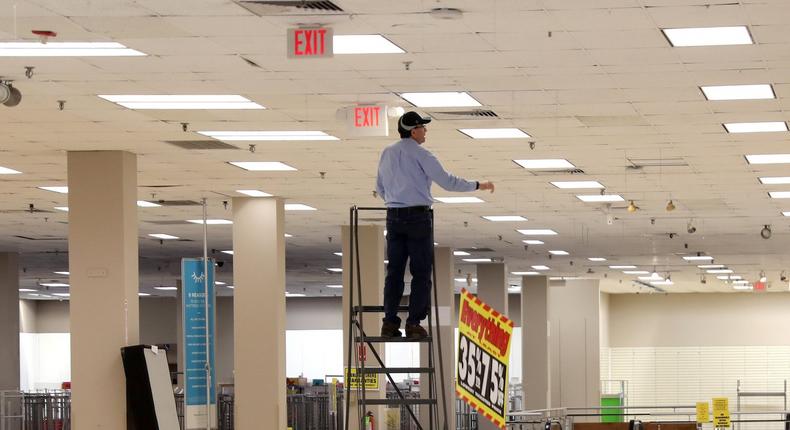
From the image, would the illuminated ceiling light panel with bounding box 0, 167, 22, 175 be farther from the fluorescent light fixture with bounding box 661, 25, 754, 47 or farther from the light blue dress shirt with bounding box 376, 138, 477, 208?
the fluorescent light fixture with bounding box 661, 25, 754, 47

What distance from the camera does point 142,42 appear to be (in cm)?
944

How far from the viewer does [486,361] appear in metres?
7.77

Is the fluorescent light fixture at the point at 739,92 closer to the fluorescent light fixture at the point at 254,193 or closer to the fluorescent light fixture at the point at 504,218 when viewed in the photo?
the fluorescent light fixture at the point at 254,193

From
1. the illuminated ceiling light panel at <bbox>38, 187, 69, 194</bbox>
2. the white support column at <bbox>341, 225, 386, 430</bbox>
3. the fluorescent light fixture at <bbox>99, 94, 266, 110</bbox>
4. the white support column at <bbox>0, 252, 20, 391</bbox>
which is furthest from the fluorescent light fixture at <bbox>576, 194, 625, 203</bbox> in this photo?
the white support column at <bbox>0, 252, 20, 391</bbox>

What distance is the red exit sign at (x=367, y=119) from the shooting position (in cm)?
1188

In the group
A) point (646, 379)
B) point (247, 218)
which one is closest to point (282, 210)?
point (247, 218)

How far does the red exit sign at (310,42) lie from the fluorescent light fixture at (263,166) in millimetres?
7259

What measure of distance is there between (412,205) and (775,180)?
10.7 m

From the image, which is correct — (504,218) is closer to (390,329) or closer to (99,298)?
(99,298)

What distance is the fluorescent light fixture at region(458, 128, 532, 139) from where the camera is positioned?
13430 mm

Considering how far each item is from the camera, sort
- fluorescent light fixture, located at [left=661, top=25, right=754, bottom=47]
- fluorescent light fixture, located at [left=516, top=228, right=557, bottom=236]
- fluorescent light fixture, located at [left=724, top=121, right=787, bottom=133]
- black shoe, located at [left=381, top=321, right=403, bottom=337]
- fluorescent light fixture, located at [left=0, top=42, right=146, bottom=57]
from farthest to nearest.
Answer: fluorescent light fixture, located at [left=516, top=228, right=557, bottom=236], fluorescent light fixture, located at [left=724, top=121, right=787, bottom=133], fluorescent light fixture, located at [left=0, top=42, right=146, bottom=57], fluorescent light fixture, located at [left=661, top=25, right=754, bottom=47], black shoe, located at [left=381, top=321, right=403, bottom=337]

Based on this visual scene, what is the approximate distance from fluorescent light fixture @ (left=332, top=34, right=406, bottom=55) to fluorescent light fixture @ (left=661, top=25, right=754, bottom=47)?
1.98 m

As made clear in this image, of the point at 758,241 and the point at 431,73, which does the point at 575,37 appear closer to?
the point at 431,73

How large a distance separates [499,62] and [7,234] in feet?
54.9
